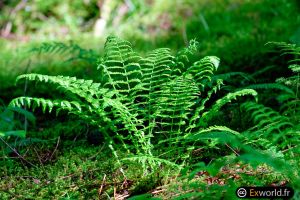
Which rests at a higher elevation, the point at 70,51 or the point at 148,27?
the point at 148,27

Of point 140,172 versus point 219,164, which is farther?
point 140,172

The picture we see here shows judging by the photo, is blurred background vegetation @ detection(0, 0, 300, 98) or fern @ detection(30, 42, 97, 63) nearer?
fern @ detection(30, 42, 97, 63)

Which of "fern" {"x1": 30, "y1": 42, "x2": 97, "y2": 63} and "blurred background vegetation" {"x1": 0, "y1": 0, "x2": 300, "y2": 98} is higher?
"blurred background vegetation" {"x1": 0, "y1": 0, "x2": 300, "y2": 98}

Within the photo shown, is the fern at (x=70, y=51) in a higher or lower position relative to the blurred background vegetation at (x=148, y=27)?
lower

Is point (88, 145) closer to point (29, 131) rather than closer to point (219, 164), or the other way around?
point (29, 131)

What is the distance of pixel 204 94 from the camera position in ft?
10.7

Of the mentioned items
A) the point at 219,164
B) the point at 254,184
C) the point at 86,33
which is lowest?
the point at 254,184

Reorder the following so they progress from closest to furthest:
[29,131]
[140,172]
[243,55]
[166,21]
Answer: [140,172]
[29,131]
[243,55]
[166,21]

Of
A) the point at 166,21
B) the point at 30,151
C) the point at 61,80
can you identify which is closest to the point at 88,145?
the point at 30,151

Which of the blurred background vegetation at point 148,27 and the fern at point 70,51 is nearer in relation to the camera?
the fern at point 70,51

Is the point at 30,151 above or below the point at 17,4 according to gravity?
below

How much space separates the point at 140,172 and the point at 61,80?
695 millimetres

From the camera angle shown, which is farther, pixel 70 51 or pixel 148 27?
pixel 148 27

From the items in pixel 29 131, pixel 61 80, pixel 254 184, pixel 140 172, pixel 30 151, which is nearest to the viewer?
pixel 254 184
